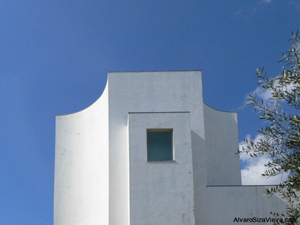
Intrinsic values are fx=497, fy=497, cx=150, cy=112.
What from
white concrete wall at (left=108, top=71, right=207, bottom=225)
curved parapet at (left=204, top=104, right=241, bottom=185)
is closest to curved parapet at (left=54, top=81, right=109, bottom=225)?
white concrete wall at (left=108, top=71, right=207, bottom=225)

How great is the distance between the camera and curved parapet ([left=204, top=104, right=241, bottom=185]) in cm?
2241

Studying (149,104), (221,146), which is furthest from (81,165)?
(221,146)

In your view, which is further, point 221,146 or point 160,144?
point 221,146

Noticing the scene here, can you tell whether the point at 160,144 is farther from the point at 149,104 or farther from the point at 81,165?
the point at 81,165

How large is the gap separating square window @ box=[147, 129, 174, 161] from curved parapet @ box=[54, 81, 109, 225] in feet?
8.07

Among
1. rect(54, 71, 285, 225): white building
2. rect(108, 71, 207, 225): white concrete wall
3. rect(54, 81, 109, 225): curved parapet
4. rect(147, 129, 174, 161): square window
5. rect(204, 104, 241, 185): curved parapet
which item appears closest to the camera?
rect(54, 71, 285, 225): white building

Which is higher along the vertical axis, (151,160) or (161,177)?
(151,160)

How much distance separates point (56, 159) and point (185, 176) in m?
7.62

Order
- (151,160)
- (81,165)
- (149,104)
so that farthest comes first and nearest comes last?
(81,165) → (149,104) → (151,160)

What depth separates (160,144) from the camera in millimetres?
18984

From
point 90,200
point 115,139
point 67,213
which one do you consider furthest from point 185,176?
point 67,213

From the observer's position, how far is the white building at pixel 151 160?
59.8 ft

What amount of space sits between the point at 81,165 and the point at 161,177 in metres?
5.73

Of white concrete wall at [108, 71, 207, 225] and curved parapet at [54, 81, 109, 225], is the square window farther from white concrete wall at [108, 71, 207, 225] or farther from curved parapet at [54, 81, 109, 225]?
curved parapet at [54, 81, 109, 225]
